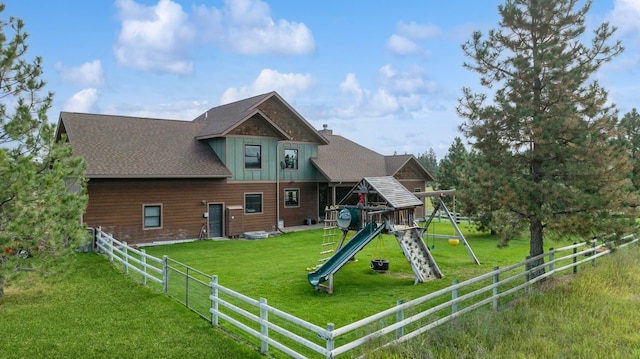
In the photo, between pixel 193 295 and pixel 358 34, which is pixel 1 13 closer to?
pixel 193 295

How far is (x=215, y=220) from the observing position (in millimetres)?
22688

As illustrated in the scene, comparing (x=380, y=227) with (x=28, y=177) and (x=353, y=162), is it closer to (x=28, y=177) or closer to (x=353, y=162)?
(x=28, y=177)

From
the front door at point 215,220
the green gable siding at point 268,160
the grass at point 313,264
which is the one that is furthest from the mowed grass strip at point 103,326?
the green gable siding at point 268,160

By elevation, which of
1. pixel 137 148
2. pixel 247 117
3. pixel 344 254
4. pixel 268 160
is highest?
pixel 247 117

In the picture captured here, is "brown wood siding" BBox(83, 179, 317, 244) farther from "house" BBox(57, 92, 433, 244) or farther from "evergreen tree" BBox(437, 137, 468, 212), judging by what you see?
"evergreen tree" BBox(437, 137, 468, 212)

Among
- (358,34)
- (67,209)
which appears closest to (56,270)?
(67,209)

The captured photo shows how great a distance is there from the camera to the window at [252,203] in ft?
78.4

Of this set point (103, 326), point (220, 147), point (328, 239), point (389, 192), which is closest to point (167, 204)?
point (220, 147)

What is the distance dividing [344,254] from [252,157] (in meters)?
12.5

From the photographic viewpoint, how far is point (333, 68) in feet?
74.8

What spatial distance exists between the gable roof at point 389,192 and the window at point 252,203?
1056cm

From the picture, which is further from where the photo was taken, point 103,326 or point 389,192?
point 389,192

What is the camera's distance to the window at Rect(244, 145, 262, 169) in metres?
23.8

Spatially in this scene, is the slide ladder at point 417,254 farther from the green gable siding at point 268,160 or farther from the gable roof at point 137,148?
the green gable siding at point 268,160
